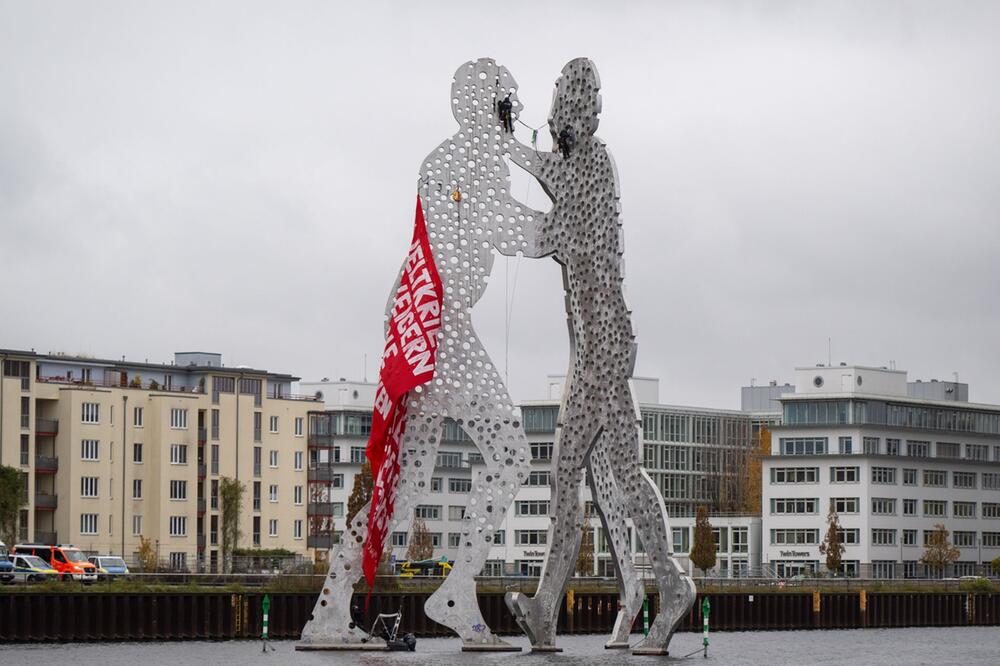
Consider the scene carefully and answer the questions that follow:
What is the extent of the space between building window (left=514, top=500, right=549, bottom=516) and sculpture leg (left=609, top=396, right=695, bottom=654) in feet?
263

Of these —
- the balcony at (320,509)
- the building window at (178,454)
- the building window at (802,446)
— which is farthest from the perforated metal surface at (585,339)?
the building window at (802,446)

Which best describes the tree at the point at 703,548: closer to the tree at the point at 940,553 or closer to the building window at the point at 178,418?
the tree at the point at 940,553

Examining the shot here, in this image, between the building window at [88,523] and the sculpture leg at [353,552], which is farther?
the building window at [88,523]

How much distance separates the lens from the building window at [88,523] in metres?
94.9

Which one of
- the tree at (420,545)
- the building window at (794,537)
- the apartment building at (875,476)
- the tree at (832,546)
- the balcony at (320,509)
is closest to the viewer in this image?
the tree at (832,546)

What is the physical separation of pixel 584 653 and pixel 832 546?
6129cm

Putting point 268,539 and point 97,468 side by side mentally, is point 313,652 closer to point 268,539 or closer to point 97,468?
point 97,468

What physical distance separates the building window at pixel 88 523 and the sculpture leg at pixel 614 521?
53.0 m

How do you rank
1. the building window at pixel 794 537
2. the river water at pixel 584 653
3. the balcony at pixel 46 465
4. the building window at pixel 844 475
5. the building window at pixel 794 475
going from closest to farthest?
1. the river water at pixel 584 653
2. the balcony at pixel 46 465
3. the building window at pixel 844 475
4. the building window at pixel 794 537
5. the building window at pixel 794 475

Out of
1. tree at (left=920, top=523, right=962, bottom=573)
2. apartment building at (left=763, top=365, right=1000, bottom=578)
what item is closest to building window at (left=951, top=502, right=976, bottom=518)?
apartment building at (left=763, top=365, right=1000, bottom=578)

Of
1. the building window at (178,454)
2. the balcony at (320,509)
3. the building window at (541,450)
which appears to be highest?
the building window at (541,450)

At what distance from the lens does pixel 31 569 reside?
71312 mm

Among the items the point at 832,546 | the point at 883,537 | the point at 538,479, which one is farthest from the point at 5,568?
the point at 883,537

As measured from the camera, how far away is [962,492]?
121 m
